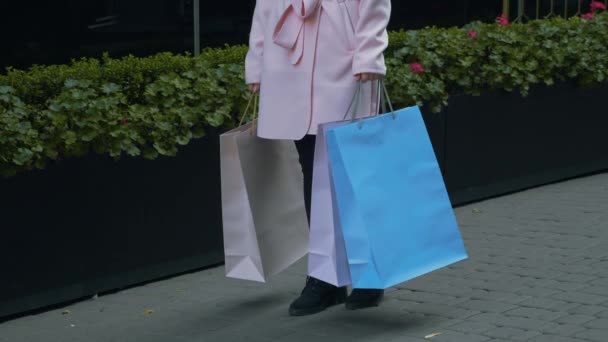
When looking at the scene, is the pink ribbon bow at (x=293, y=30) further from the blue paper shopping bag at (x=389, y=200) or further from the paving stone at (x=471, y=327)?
the paving stone at (x=471, y=327)

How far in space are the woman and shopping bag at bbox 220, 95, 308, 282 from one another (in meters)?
0.17

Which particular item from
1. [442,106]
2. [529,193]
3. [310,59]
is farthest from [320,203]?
[529,193]

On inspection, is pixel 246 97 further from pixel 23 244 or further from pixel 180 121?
pixel 23 244

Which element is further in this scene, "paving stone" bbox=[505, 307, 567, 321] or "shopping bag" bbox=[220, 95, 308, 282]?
"shopping bag" bbox=[220, 95, 308, 282]

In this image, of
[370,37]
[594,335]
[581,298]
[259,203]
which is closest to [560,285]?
[581,298]

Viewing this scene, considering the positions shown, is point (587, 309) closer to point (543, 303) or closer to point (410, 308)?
point (543, 303)

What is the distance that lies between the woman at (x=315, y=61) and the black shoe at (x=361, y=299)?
80cm

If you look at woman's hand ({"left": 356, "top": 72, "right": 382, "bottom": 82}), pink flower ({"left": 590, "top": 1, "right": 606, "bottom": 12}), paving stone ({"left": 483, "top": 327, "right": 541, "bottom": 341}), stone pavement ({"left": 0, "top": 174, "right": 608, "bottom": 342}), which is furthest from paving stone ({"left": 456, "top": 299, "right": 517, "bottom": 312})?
pink flower ({"left": 590, "top": 1, "right": 606, "bottom": 12})

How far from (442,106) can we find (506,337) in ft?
11.3

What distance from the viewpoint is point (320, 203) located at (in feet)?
17.8

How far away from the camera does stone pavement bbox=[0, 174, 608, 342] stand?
5.44 m

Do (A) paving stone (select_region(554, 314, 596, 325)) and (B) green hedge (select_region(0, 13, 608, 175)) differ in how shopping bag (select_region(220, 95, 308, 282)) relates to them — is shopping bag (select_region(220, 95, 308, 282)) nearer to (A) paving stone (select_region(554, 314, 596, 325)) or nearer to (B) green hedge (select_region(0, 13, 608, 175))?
(B) green hedge (select_region(0, 13, 608, 175))

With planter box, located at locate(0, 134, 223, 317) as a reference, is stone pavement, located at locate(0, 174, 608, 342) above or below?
below

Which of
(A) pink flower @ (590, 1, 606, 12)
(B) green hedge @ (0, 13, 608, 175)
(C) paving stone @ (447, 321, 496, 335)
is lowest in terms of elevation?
(C) paving stone @ (447, 321, 496, 335)
